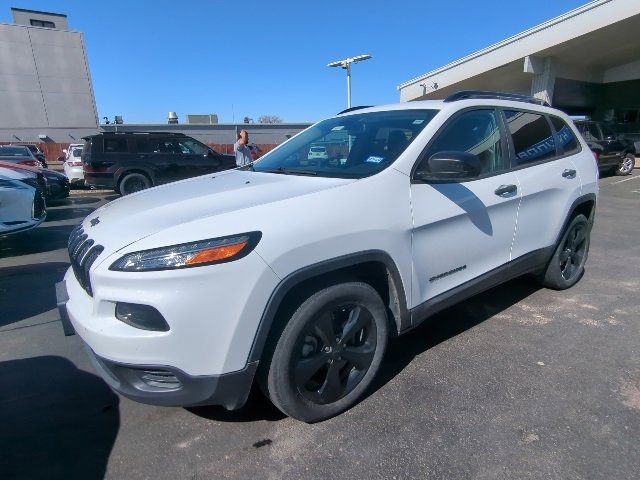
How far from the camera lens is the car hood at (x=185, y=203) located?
2.10 m

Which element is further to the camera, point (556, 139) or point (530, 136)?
point (556, 139)

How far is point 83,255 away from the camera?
2234 mm

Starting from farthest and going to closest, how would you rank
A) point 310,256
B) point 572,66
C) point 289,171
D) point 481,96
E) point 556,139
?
point 572,66, point 556,139, point 481,96, point 289,171, point 310,256

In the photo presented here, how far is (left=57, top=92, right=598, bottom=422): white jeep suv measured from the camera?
75.3 inches

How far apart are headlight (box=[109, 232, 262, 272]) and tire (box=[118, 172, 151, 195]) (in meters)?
10.3

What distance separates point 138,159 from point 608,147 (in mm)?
14947

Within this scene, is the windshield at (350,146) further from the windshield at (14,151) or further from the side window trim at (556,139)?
the windshield at (14,151)

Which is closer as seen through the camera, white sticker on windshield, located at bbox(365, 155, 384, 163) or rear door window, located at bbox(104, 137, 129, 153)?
white sticker on windshield, located at bbox(365, 155, 384, 163)

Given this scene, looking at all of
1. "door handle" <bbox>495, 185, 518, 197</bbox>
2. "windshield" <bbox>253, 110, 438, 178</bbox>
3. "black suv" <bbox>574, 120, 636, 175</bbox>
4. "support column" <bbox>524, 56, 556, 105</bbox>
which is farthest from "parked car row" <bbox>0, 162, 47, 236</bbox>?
"support column" <bbox>524, 56, 556, 105</bbox>

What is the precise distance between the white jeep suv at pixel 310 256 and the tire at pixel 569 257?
0.63 meters

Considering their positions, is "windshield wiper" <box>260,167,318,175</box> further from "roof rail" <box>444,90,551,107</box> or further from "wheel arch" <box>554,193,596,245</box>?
"wheel arch" <box>554,193,596,245</box>

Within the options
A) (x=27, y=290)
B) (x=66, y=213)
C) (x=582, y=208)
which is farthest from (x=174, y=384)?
(x=66, y=213)

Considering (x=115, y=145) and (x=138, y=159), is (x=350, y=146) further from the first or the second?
(x=115, y=145)

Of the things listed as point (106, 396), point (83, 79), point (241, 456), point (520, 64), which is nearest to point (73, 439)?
point (106, 396)
